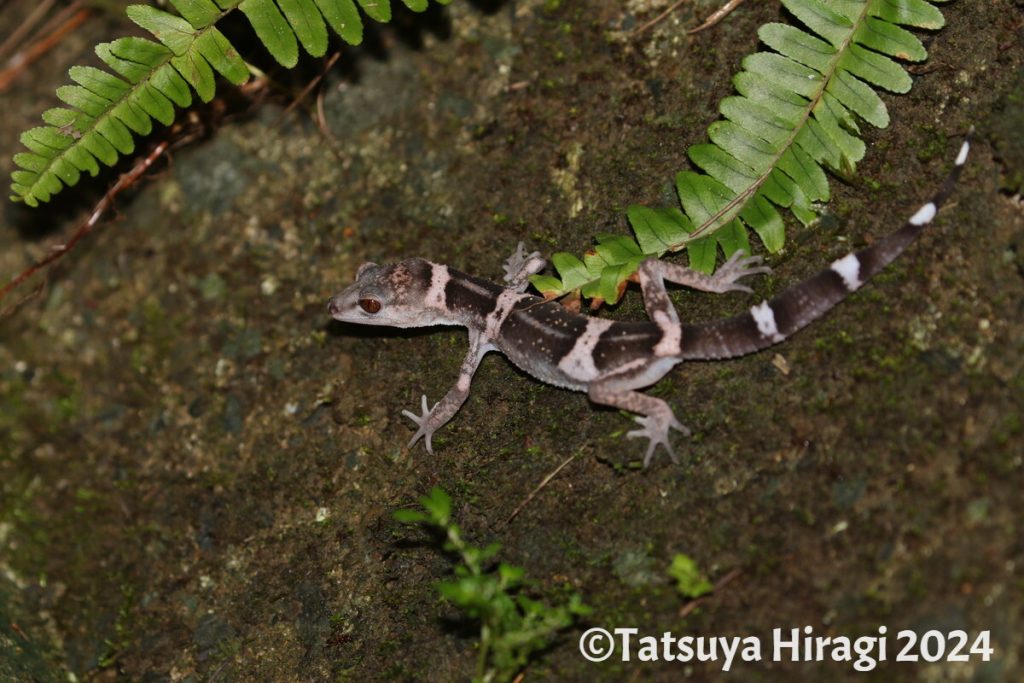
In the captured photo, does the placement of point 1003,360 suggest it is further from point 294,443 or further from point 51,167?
point 51,167

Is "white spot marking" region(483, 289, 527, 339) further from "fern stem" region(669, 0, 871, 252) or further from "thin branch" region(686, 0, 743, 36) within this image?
"thin branch" region(686, 0, 743, 36)

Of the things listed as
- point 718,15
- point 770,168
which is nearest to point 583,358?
point 770,168

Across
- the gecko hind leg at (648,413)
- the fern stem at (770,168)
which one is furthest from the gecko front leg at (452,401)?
the fern stem at (770,168)

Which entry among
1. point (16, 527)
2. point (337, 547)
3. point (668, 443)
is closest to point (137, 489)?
point (16, 527)

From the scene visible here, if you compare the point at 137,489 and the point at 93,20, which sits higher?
the point at 93,20

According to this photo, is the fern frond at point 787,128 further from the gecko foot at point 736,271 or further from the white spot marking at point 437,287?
the white spot marking at point 437,287

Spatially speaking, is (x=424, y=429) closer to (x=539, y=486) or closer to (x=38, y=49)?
(x=539, y=486)
